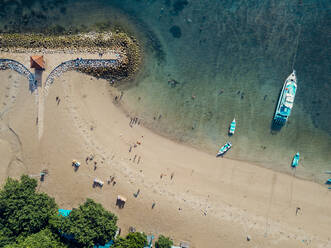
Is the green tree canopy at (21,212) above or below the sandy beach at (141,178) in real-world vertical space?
below

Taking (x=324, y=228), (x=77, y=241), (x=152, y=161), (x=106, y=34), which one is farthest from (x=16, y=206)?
(x=324, y=228)

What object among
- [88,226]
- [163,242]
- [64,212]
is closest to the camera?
[88,226]

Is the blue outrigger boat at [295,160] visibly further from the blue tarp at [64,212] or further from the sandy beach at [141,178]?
the blue tarp at [64,212]

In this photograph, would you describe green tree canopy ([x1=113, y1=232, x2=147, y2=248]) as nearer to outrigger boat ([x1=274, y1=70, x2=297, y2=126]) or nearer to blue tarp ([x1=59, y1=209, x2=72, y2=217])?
blue tarp ([x1=59, y1=209, x2=72, y2=217])

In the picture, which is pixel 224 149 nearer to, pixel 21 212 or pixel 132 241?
pixel 132 241

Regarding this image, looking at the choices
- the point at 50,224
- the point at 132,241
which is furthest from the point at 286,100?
the point at 50,224

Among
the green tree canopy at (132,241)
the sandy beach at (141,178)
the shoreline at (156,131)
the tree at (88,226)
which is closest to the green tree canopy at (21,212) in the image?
the tree at (88,226)

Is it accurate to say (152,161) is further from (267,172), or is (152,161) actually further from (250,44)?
(250,44)
